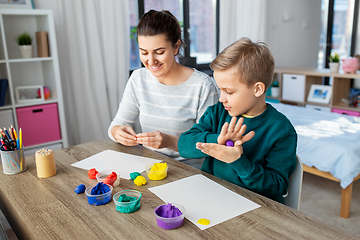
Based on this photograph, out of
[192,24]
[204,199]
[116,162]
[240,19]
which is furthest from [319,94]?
[204,199]

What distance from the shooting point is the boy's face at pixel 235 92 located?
101 cm

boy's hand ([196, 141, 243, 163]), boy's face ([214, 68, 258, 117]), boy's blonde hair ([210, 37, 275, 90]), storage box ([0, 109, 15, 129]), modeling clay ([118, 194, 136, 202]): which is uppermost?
boy's blonde hair ([210, 37, 275, 90])

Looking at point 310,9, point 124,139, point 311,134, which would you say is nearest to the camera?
point 124,139

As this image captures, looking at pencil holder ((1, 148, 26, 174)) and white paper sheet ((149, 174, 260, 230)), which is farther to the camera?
pencil holder ((1, 148, 26, 174))

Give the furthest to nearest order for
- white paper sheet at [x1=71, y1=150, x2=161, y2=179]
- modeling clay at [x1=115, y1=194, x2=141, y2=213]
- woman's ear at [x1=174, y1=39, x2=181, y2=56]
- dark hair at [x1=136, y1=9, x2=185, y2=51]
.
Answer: woman's ear at [x1=174, y1=39, x2=181, y2=56] → dark hair at [x1=136, y1=9, x2=185, y2=51] → white paper sheet at [x1=71, y1=150, x2=161, y2=179] → modeling clay at [x1=115, y1=194, x2=141, y2=213]

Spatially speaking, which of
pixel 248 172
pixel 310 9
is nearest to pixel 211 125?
pixel 248 172

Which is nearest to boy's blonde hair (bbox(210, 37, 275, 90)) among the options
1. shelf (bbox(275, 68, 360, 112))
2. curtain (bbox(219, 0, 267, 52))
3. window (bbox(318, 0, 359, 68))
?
shelf (bbox(275, 68, 360, 112))

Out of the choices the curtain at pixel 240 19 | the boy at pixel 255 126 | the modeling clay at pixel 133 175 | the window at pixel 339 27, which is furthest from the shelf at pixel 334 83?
the modeling clay at pixel 133 175

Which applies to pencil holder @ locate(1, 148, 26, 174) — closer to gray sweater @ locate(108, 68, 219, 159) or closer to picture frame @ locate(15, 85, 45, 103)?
gray sweater @ locate(108, 68, 219, 159)

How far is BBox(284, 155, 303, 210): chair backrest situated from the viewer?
107cm

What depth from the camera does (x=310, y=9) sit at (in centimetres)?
458

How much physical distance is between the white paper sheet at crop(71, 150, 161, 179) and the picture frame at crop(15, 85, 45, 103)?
1428mm

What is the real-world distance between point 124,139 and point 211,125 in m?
0.38

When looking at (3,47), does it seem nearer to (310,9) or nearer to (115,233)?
(115,233)
